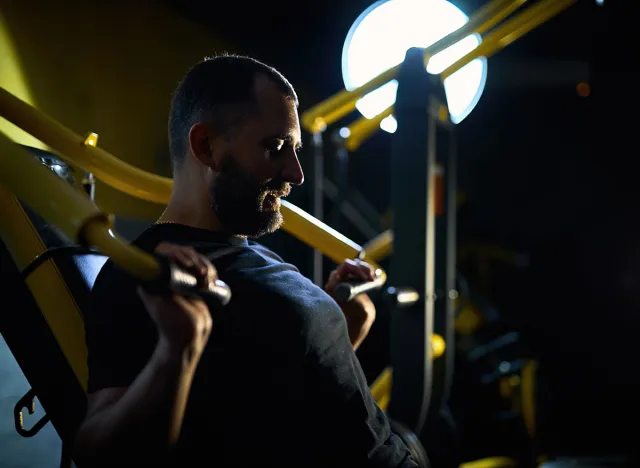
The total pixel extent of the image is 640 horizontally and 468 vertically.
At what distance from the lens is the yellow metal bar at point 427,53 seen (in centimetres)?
123

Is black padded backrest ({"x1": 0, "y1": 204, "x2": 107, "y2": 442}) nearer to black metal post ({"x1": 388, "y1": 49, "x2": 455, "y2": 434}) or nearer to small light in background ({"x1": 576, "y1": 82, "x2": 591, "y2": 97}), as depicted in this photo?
black metal post ({"x1": 388, "y1": 49, "x2": 455, "y2": 434})

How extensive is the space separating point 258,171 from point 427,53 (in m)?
0.39

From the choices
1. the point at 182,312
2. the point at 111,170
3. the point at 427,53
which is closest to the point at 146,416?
the point at 182,312

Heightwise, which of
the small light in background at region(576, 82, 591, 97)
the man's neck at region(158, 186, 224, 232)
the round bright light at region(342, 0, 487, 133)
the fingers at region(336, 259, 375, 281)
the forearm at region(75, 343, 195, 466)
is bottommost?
the forearm at region(75, 343, 195, 466)

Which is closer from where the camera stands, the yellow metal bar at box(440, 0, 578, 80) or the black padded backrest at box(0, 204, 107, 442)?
the black padded backrest at box(0, 204, 107, 442)

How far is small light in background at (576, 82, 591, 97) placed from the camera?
3.84m

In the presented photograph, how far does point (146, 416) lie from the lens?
79 centimetres

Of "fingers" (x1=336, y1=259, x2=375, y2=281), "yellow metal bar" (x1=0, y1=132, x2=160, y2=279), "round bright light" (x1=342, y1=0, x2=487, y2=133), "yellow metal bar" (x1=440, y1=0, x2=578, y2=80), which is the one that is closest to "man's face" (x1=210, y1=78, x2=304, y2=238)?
"fingers" (x1=336, y1=259, x2=375, y2=281)

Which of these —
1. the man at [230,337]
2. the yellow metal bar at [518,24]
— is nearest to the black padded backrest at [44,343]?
the man at [230,337]

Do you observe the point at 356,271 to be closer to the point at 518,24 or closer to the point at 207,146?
the point at 207,146

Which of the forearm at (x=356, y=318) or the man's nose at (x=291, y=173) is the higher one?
the man's nose at (x=291, y=173)

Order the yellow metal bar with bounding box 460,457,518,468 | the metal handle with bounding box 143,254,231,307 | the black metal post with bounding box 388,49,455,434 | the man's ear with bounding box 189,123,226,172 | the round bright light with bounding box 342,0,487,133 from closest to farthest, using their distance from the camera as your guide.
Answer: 1. the metal handle with bounding box 143,254,231,307
2. the black metal post with bounding box 388,49,455,434
3. the man's ear with bounding box 189,123,226,172
4. the yellow metal bar with bounding box 460,457,518,468
5. the round bright light with bounding box 342,0,487,133

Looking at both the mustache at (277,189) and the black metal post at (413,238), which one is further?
the mustache at (277,189)

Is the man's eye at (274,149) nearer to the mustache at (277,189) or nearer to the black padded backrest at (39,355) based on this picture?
the mustache at (277,189)
